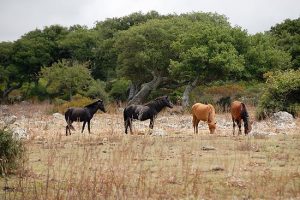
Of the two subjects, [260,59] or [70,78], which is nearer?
[260,59]

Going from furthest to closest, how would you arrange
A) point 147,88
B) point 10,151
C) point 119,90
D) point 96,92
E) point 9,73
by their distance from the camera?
point 9,73, point 119,90, point 147,88, point 96,92, point 10,151

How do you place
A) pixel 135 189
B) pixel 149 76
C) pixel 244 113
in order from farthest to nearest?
pixel 149 76
pixel 244 113
pixel 135 189

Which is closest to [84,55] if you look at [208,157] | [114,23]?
[114,23]

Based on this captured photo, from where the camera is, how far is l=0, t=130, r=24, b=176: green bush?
10844mm

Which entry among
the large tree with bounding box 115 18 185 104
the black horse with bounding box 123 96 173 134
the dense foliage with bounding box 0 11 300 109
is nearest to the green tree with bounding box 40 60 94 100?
the dense foliage with bounding box 0 11 300 109

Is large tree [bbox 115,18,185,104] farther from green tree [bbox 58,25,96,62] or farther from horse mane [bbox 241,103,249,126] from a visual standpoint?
horse mane [bbox 241,103,249,126]

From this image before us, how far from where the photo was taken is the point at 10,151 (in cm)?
1095

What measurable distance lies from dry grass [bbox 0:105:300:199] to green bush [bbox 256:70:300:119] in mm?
12589

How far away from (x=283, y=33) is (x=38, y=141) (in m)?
47.7

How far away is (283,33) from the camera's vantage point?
2325 inches

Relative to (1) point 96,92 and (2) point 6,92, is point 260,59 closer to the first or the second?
(1) point 96,92

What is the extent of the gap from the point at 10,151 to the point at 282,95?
20.4 meters

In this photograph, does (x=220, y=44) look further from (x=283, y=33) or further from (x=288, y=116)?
(x=283, y=33)

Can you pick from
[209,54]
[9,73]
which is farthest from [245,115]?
[9,73]
